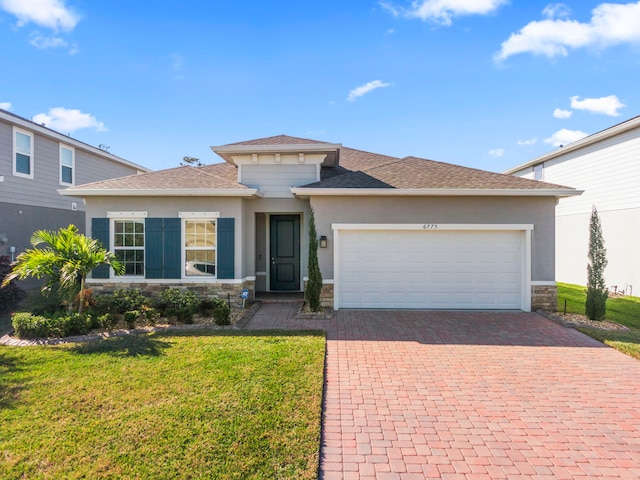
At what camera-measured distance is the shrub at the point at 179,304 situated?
25.6ft

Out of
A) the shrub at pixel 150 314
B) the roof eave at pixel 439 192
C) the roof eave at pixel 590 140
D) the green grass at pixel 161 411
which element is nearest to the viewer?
the green grass at pixel 161 411

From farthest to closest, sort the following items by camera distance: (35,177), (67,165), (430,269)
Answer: (67,165)
(35,177)
(430,269)

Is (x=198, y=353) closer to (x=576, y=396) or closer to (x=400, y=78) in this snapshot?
(x=576, y=396)

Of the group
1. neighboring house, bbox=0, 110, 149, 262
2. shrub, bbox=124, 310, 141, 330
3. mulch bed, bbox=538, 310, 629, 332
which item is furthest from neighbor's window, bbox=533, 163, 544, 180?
neighboring house, bbox=0, 110, 149, 262

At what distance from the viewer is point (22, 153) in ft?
38.8

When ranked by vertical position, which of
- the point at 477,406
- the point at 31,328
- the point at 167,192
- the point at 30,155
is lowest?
the point at 477,406

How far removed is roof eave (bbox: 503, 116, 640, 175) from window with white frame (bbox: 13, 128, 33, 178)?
2118cm

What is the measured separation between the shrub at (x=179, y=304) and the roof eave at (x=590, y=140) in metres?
15.3

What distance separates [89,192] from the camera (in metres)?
8.98

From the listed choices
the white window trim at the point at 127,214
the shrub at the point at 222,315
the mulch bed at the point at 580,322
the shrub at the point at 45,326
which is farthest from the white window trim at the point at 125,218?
the mulch bed at the point at 580,322

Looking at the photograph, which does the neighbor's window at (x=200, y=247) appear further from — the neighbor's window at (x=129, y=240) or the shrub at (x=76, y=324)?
the shrub at (x=76, y=324)

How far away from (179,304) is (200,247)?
1887 millimetres

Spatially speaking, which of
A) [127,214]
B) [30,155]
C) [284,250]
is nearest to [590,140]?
[284,250]

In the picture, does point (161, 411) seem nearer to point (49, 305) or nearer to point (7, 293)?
point (49, 305)
